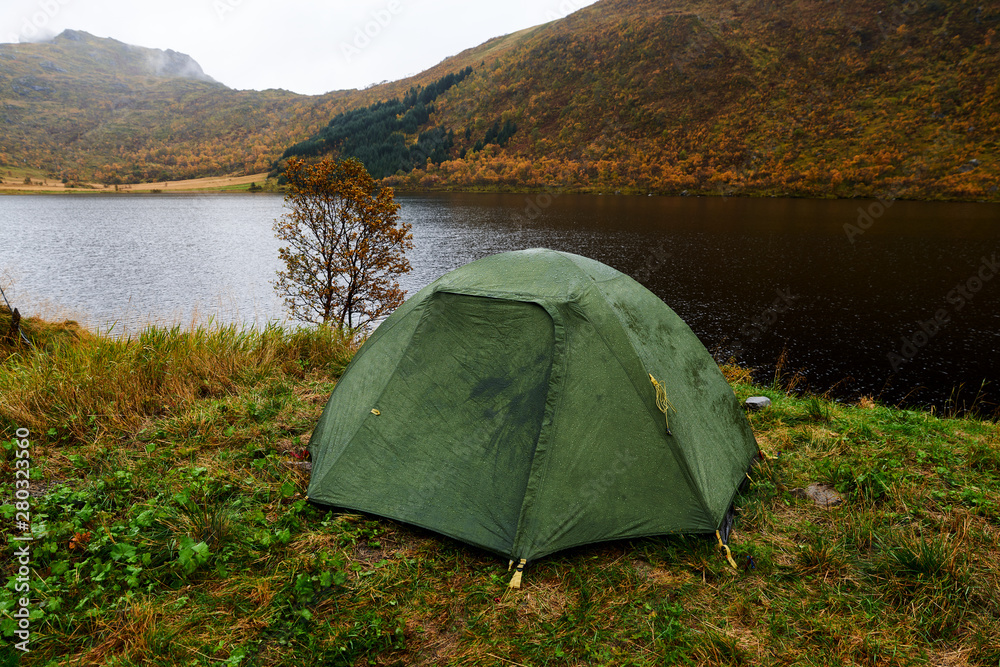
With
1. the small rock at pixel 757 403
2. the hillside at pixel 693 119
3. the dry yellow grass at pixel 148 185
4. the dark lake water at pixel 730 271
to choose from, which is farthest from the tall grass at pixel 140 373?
the dry yellow grass at pixel 148 185

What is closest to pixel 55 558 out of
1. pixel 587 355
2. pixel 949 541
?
pixel 587 355

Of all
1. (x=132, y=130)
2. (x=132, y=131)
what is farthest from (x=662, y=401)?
(x=132, y=130)

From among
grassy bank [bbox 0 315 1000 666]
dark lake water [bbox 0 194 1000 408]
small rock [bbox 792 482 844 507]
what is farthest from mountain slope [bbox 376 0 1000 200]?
grassy bank [bbox 0 315 1000 666]

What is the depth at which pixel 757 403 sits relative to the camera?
7395 mm

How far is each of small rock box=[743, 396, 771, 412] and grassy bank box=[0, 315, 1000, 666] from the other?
1843mm

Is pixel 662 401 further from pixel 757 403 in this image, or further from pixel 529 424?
pixel 757 403

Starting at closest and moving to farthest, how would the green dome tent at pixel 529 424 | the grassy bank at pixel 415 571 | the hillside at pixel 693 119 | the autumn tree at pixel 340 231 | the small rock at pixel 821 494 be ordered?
1. the grassy bank at pixel 415 571
2. the green dome tent at pixel 529 424
3. the small rock at pixel 821 494
4. the autumn tree at pixel 340 231
5. the hillside at pixel 693 119

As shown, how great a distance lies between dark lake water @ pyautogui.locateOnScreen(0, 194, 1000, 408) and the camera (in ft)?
57.5

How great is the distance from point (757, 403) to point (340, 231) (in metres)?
12.8

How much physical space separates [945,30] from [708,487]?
13393cm

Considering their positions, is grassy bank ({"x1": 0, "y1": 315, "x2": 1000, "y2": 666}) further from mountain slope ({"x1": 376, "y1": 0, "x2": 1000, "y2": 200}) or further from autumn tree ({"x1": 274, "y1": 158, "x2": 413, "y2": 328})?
mountain slope ({"x1": 376, "y1": 0, "x2": 1000, "y2": 200})

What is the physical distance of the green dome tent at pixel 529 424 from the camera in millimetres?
3912

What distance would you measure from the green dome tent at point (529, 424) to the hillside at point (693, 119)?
78.3 m

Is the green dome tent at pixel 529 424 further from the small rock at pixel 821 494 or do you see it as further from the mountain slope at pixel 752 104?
the mountain slope at pixel 752 104
